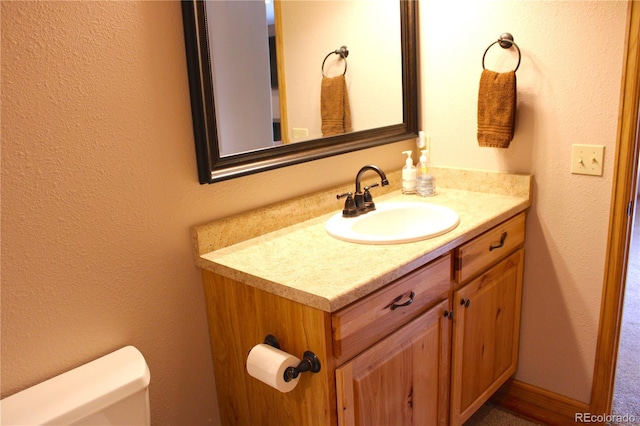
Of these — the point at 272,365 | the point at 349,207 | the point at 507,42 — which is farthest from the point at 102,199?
the point at 507,42

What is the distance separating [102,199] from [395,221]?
3.31ft

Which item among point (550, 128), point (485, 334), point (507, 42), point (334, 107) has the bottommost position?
point (485, 334)

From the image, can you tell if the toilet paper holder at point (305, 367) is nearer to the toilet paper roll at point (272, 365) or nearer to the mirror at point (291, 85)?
the toilet paper roll at point (272, 365)

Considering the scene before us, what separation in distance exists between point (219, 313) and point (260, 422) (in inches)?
13.1

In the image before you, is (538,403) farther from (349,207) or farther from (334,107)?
(334,107)

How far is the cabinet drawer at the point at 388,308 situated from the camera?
49.2 inches

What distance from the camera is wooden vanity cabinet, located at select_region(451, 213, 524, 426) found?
5.57 ft

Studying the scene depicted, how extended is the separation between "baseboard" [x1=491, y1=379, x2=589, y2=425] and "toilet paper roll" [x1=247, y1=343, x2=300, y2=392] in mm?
1256

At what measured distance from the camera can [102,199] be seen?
4.24 feet

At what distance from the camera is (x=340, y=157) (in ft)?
6.39

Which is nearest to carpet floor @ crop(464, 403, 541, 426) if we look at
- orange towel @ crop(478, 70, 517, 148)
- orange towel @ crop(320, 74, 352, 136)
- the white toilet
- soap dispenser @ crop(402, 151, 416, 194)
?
soap dispenser @ crop(402, 151, 416, 194)

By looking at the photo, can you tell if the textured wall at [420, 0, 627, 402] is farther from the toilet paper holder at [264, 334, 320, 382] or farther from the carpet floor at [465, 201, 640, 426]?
the toilet paper holder at [264, 334, 320, 382]

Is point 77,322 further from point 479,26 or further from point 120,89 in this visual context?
point 479,26

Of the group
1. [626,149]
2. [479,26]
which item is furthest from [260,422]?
[479,26]
